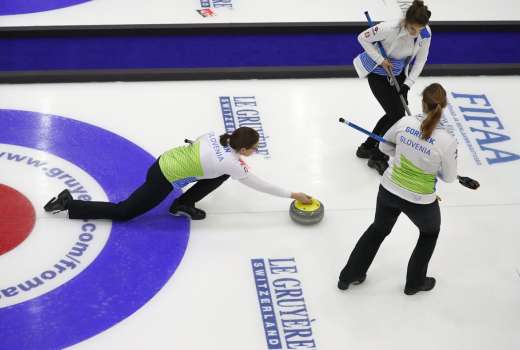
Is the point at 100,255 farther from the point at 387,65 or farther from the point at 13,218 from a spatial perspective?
the point at 387,65

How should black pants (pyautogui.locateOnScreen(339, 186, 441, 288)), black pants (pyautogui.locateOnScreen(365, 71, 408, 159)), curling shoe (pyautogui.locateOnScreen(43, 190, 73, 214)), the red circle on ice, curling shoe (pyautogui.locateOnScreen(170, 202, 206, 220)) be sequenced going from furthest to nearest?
black pants (pyautogui.locateOnScreen(365, 71, 408, 159)) → curling shoe (pyautogui.locateOnScreen(170, 202, 206, 220)) → curling shoe (pyautogui.locateOnScreen(43, 190, 73, 214)) → the red circle on ice → black pants (pyautogui.locateOnScreen(339, 186, 441, 288))

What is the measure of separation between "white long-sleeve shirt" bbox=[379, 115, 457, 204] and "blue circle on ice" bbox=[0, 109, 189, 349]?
4.66 feet

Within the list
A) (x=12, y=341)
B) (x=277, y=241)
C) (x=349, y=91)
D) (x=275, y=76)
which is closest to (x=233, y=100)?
(x=275, y=76)

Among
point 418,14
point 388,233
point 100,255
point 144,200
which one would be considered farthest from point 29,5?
point 388,233

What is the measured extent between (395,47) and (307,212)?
1.18m

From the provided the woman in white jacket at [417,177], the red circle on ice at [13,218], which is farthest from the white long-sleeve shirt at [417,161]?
the red circle on ice at [13,218]

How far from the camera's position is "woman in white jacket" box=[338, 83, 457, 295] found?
4176 millimetres

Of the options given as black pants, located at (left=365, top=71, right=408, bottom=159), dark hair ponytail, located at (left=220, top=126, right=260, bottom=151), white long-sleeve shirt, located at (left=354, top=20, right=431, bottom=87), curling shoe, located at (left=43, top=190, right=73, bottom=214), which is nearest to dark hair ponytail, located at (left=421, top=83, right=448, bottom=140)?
dark hair ponytail, located at (left=220, top=126, right=260, bottom=151)

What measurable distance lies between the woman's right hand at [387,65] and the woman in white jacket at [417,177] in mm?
1071

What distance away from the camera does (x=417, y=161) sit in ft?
14.0

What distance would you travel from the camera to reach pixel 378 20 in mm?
7551

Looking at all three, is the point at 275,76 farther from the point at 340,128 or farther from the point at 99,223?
the point at 99,223

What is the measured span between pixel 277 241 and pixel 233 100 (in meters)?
1.57

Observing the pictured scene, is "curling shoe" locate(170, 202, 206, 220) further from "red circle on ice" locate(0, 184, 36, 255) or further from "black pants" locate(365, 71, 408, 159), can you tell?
"black pants" locate(365, 71, 408, 159)
